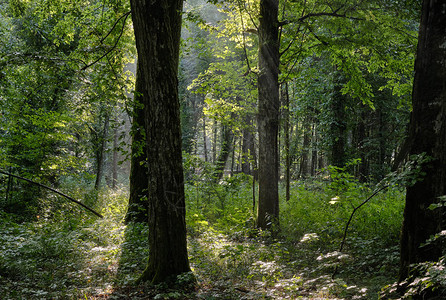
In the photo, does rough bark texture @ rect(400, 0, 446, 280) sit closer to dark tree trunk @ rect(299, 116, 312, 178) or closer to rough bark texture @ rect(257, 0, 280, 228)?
rough bark texture @ rect(257, 0, 280, 228)

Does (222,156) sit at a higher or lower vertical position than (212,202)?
higher

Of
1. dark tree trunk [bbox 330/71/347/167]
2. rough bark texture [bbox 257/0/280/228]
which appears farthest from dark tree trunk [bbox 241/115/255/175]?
dark tree trunk [bbox 330/71/347/167]

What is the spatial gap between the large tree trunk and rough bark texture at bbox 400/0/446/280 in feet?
10.4

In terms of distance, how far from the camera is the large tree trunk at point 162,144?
4.36 meters

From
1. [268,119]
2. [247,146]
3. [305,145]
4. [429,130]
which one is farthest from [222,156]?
[429,130]

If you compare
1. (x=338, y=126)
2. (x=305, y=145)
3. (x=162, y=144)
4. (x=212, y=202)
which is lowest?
(x=212, y=202)

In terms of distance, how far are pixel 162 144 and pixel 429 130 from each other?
3496 millimetres

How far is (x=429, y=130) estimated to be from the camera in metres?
3.27

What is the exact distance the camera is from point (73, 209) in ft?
31.6

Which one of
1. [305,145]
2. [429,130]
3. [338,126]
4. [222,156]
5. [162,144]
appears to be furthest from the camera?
[305,145]

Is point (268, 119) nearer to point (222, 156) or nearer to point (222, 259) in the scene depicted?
point (222, 259)

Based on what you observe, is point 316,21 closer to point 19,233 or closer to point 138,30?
point 138,30

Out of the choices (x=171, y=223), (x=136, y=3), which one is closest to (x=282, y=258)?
(x=171, y=223)

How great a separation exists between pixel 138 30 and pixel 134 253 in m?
4.26
